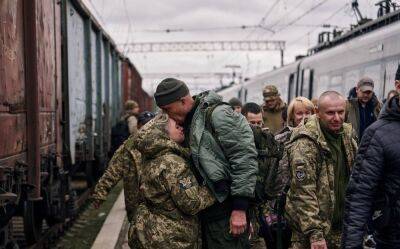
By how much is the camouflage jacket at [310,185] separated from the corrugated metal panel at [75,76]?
15.8 ft

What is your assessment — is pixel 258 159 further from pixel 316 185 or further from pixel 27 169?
pixel 27 169

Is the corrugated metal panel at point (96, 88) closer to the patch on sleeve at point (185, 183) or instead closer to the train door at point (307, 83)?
the train door at point (307, 83)

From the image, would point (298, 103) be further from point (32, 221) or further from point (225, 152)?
point (32, 221)

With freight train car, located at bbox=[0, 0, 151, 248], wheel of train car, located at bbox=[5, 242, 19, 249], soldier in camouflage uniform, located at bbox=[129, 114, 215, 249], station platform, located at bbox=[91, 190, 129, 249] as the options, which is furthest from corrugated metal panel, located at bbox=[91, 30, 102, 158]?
soldier in camouflage uniform, located at bbox=[129, 114, 215, 249]

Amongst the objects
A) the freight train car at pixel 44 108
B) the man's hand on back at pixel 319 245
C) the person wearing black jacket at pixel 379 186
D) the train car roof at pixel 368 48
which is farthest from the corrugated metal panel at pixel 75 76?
the person wearing black jacket at pixel 379 186

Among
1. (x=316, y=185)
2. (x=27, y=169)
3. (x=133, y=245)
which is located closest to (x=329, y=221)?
(x=316, y=185)

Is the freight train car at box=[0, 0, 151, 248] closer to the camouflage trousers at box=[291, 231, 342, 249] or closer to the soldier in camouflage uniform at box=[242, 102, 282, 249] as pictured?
the soldier in camouflage uniform at box=[242, 102, 282, 249]

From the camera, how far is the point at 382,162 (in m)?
2.95

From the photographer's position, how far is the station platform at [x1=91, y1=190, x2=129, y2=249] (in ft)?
24.4

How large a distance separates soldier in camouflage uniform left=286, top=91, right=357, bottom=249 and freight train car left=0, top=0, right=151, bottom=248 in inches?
78.7

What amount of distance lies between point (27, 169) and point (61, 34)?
3.00 m

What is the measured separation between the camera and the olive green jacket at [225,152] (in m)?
3.46

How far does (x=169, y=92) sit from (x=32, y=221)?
3404 millimetres

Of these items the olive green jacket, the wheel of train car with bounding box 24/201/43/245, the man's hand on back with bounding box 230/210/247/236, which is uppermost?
the olive green jacket
